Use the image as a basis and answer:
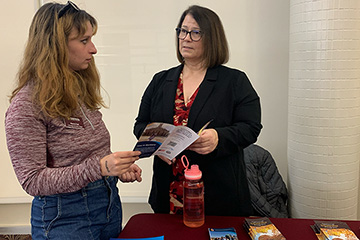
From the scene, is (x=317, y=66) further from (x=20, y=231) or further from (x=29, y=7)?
(x=20, y=231)

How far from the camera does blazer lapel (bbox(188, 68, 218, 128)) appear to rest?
1.53 metres

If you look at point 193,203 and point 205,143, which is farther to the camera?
point 205,143

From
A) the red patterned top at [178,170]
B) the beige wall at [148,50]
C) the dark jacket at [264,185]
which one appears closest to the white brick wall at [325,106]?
the dark jacket at [264,185]

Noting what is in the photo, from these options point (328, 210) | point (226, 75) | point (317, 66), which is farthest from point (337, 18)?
point (328, 210)

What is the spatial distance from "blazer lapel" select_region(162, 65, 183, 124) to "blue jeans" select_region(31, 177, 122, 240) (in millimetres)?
481

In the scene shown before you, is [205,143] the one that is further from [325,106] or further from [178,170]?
[325,106]

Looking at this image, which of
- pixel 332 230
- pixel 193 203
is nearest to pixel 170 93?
pixel 193 203

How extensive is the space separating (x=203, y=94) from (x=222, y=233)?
2.22ft

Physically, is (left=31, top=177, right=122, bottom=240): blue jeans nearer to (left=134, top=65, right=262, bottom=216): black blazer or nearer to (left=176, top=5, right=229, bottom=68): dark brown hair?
(left=134, top=65, right=262, bottom=216): black blazer

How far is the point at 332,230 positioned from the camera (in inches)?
43.6

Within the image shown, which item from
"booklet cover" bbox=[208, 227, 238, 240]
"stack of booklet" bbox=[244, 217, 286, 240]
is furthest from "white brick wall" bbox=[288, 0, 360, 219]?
"booklet cover" bbox=[208, 227, 238, 240]

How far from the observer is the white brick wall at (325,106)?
2.07 metres

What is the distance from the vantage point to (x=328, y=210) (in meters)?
2.26

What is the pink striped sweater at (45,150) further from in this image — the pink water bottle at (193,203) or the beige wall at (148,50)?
the beige wall at (148,50)
